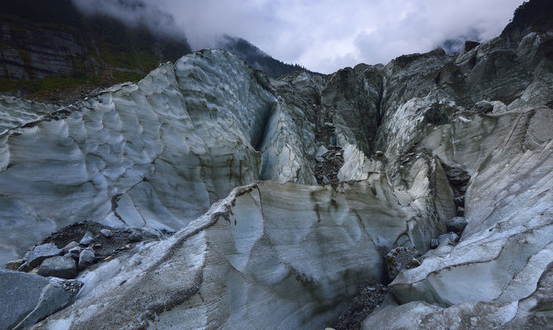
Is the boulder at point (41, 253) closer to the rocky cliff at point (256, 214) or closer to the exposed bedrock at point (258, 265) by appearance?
the rocky cliff at point (256, 214)

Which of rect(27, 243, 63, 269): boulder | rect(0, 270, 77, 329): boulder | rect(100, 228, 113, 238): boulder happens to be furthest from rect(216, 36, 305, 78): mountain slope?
rect(0, 270, 77, 329): boulder

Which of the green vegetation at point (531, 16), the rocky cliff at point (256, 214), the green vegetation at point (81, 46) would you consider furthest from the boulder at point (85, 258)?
the green vegetation at point (531, 16)

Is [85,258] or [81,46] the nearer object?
[85,258]

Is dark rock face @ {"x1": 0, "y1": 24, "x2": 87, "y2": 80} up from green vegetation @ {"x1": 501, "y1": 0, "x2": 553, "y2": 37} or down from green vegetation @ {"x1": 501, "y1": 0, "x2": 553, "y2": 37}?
up

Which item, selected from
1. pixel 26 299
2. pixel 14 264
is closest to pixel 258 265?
pixel 26 299

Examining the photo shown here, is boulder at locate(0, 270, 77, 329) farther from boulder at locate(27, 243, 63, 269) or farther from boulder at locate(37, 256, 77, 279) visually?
boulder at locate(27, 243, 63, 269)

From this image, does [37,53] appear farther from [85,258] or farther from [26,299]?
[26,299]
